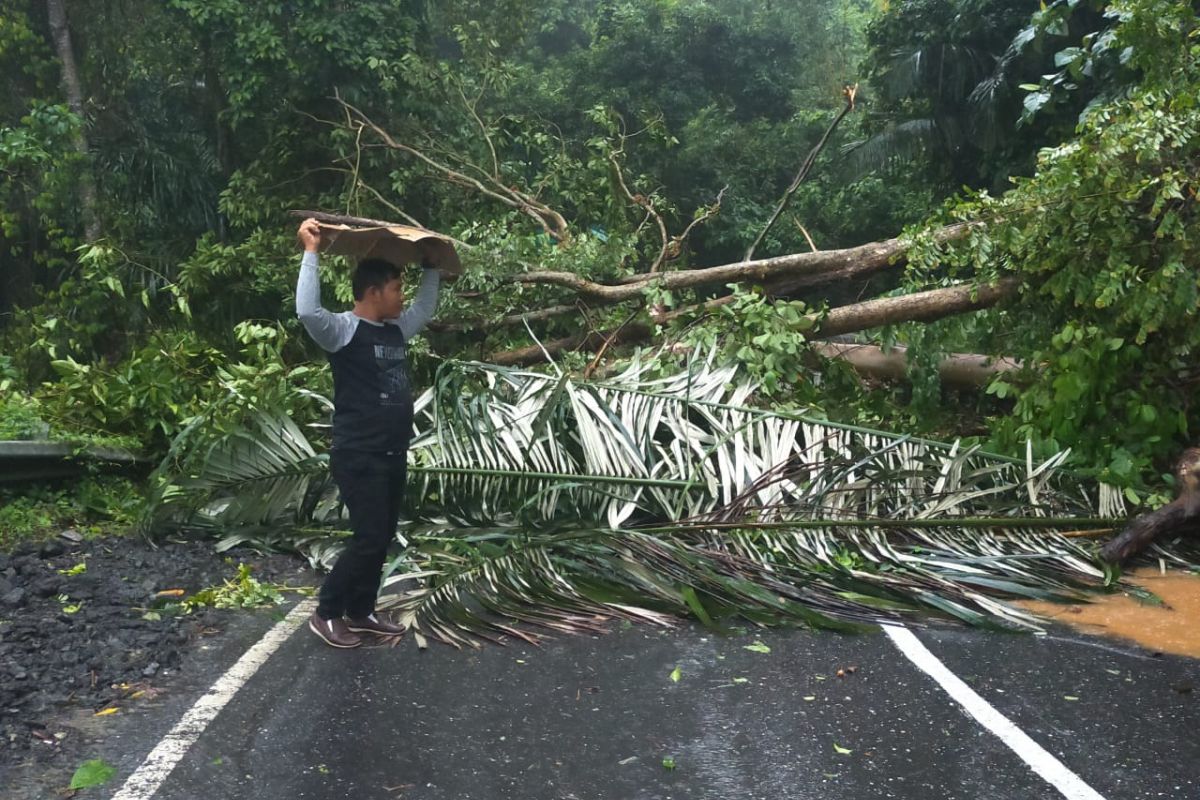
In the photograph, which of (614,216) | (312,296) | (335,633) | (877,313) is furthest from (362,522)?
(614,216)

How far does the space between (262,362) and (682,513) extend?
12.6ft

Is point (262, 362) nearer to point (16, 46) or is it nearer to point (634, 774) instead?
point (634, 774)

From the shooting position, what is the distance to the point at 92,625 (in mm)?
5473

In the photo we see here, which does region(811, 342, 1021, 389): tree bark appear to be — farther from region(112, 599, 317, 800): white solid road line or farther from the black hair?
region(112, 599, 317, 800): white solid road line

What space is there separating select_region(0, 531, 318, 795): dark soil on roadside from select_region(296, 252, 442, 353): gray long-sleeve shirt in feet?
5.23

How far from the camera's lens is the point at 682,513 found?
698 centimetres

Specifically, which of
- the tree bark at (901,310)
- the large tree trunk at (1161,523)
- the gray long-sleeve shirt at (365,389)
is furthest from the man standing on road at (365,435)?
the tree bark at (901,310)

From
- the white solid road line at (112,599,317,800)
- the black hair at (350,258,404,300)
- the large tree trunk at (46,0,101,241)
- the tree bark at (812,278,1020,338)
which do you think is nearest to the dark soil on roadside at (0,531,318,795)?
the white solid road line at (112,599,317,800)

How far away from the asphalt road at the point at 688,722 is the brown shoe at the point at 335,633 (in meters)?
0.06

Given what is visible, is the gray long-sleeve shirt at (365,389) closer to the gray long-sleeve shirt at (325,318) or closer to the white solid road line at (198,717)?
the gray long-sleeve shirt at (325,318)

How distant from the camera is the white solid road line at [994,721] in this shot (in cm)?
375

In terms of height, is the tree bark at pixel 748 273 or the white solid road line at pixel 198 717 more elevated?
the tree bark at pixel 748 273

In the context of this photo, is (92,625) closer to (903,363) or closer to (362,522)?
(362,522)

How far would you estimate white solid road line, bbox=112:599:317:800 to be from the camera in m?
3.73
